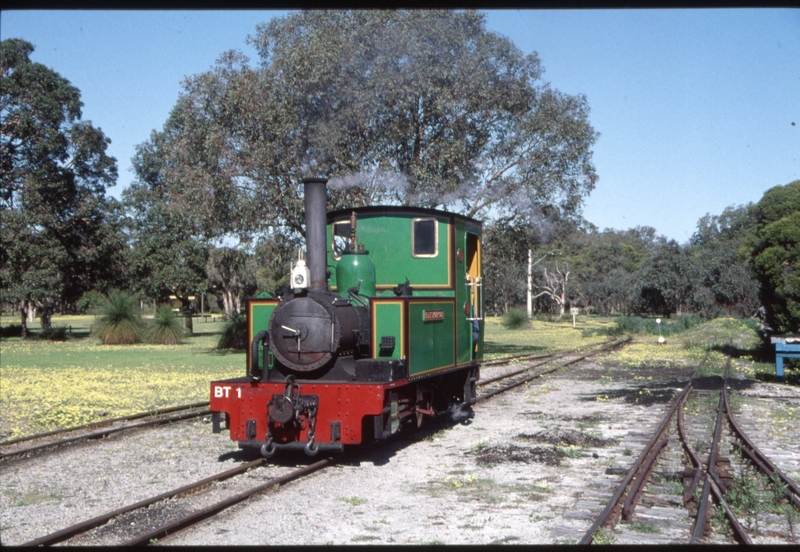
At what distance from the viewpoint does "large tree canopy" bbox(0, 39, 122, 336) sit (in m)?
34.4

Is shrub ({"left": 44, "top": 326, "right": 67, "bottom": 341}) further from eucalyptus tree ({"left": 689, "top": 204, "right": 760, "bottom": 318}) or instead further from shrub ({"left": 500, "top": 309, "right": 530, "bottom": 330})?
eucalyptus tree ({"left": 689, "top": 204, "right": 760, "bottom": 318})

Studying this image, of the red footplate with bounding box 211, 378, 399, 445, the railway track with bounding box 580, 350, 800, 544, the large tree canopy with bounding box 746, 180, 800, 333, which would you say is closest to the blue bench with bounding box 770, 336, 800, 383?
the large tree canopy with bounding box 746, 180, 800, 333

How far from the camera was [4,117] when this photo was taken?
115 ft

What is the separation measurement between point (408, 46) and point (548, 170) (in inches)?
250

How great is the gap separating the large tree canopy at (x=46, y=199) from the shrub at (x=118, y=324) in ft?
13.7

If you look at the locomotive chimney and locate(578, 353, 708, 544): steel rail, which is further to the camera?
the locomotive chimney

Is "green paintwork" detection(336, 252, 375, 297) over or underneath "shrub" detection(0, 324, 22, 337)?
over

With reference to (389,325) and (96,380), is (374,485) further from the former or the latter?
(96,380)

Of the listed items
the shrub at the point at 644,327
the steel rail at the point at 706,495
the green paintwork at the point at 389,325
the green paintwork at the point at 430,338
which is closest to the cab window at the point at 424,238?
the green paintwork at the point at 430,338

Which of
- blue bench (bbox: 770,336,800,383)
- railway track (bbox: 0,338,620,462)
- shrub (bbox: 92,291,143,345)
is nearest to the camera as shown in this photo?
railway track (bbox: 0,338,620,462)

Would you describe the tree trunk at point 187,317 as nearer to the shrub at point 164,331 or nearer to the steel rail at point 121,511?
the shrub at point 164,331

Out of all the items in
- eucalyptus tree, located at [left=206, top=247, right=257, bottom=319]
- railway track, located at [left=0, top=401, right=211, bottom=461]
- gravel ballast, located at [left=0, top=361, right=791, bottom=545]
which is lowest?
gravel ballast, located at [left=0, top=361, right=791, bottom=545]

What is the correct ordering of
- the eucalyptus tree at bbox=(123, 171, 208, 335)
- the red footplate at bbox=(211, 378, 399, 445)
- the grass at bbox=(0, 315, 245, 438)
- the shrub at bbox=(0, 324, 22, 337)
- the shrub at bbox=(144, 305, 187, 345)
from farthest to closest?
the shrub at bbox=(0, 324, 22, 337), the eucalyptus tree at bbox=(123, 171, 208, 335), the shrub at bbox=(144, 305, 187, 345), the grass at bbox=(0, 315, 245, 438), the red footplate at bbox=(211, 378, 399, 445)

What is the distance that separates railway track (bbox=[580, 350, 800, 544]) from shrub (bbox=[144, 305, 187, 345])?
2546cm
